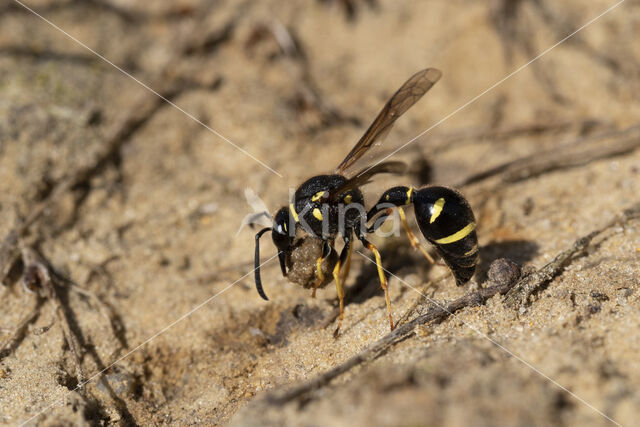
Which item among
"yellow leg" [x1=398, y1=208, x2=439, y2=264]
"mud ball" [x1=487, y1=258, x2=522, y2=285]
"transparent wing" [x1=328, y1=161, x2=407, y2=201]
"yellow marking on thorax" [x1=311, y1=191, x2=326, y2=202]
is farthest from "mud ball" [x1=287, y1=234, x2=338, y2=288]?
"mud ball" [x1=487, y1=258, x2=522, y2=285]

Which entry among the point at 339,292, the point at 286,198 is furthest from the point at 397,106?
the point at 339,292

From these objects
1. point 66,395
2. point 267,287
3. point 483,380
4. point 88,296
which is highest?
point 88,296

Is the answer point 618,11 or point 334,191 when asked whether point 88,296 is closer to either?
point 334,191

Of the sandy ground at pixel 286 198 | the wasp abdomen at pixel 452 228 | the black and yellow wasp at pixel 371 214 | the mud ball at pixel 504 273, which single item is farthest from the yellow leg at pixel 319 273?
the mud ball at pixel 504 273

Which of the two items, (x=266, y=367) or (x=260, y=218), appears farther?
(x=260, y=218)

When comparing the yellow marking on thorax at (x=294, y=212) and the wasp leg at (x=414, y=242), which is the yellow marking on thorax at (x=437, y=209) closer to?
the wasp leg at (x=414, y=242)

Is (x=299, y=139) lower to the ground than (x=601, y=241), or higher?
higher

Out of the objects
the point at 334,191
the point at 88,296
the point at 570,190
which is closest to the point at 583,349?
the point at 334,191
